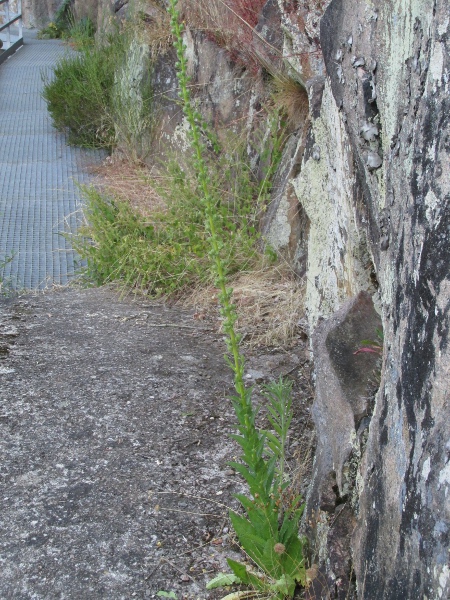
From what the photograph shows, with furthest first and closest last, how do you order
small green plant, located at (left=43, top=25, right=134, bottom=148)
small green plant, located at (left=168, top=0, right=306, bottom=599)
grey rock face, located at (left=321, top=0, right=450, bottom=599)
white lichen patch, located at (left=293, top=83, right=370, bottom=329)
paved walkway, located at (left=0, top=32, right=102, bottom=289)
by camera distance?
small green plant, located at (left=43, top=25, right=134, bottom=148)
paved walkway, located at (left=0, top=32, right=102, bottom=289)
white lichen patch, located at (left=293, top=83, right=370, bottom=329)
small green plant, located at (left=168, top=0, right=306, bottom=599)
grey rock face, located at (left=321, top=0, right=450, bottom=599)

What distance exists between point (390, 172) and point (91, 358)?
207cm

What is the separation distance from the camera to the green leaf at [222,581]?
6.72 ft

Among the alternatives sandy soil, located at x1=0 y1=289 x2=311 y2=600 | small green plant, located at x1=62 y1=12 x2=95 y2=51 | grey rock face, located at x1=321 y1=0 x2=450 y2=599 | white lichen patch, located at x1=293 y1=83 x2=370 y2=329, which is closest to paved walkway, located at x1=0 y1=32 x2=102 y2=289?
small green plant, located at x1=62 y1=12 x2=95 y2=51

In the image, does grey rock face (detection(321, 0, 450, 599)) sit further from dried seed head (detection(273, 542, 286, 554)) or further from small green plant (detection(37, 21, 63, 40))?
small green plant (detection(37, 21, 63, 40))

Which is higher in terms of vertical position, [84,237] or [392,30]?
[392,30]

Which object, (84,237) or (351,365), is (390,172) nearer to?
(351,365)

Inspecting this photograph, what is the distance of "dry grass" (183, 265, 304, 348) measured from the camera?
3.59m

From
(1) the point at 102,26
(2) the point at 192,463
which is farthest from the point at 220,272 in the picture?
(1) the point at 102,26

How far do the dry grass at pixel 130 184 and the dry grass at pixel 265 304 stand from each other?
125 cm

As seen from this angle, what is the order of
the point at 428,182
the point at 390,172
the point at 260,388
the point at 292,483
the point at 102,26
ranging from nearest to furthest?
the point at 428,182, the point at 390,172, the point at 292,483, the point at 260,388, the point at 102,26

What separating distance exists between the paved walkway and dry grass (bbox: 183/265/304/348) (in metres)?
1.25

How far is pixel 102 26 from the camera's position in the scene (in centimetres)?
970

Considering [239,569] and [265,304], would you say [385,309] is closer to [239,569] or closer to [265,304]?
[239,569]

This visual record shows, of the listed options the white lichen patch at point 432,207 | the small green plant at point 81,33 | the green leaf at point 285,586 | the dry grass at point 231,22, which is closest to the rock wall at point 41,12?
the small green plant at point 81,33
